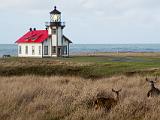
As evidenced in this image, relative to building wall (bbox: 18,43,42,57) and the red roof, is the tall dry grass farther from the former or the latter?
the red roof

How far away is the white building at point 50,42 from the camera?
2427 inches

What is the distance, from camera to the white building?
6166 centimetres

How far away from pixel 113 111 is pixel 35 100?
3015 mm

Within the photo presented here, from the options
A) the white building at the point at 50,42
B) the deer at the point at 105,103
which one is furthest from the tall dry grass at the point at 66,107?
the white building at the point at 50,42

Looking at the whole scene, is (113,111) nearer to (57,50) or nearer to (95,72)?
(95,72)

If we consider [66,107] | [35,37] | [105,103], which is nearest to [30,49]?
[35,37]

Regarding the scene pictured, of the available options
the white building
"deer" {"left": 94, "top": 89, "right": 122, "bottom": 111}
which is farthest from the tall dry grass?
the white building

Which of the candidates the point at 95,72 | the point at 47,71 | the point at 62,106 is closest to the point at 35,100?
the point at 62,106

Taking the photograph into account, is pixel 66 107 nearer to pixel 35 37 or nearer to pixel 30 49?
pixel 30 49

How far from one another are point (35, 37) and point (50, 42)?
110 inches

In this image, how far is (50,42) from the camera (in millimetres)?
62406

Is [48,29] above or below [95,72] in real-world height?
above

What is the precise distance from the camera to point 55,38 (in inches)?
2450

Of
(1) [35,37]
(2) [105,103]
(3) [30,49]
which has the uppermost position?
(1) [35,37]
